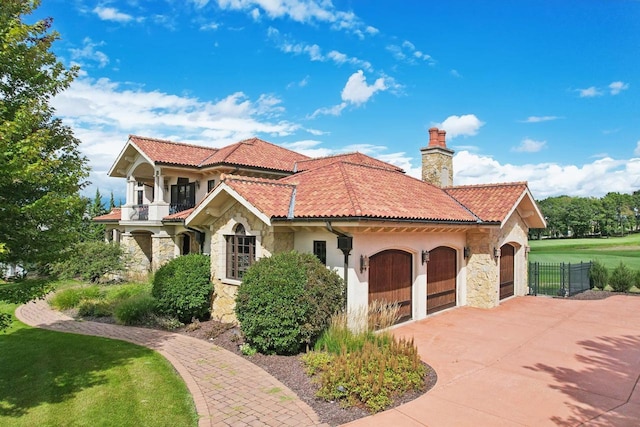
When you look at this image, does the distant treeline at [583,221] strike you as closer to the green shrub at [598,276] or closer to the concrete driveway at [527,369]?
the green shrub at [598,276]

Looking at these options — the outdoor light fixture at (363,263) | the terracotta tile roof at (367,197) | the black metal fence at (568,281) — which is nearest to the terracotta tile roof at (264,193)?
the terracotta tile roof at (367,197)

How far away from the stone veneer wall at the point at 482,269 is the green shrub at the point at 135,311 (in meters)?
12.2

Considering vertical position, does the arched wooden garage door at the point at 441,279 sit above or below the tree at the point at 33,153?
below

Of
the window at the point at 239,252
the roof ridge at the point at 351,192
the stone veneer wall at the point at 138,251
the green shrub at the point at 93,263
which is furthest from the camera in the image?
the stone veneer wall at the point at 138,251

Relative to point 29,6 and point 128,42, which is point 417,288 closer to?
point 29,6

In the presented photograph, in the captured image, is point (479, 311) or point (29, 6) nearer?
point (29, 6)

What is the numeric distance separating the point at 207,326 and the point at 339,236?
5428mm

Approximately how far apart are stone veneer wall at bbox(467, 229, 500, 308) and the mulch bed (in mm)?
8076

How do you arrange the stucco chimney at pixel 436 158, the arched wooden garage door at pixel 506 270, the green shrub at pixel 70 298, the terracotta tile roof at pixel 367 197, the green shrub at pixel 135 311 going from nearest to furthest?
the terracotta tile roof at pixel 367 197 < the green shrub at pixel 135 311 < the green shrub at pixel 70 298 < the arched wooden garage door at pixel 506 270 < the stucco chimney at pixel 436 158

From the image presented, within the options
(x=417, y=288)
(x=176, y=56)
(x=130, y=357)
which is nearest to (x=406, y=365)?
(x=417, y=288)

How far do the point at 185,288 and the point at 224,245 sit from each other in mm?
1857

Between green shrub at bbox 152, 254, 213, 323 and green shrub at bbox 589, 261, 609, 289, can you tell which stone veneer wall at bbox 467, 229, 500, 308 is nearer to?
green shrub at bbox 589, 261, 609, 289

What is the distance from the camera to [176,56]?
17.2 meters

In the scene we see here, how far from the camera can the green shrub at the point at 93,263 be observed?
71.8ft
